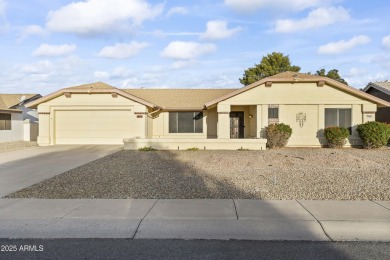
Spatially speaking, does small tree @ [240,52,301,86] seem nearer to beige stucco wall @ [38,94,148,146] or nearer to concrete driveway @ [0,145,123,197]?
beige stucco wall @ [38,94,148,146]

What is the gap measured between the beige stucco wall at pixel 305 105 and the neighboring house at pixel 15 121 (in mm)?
19208

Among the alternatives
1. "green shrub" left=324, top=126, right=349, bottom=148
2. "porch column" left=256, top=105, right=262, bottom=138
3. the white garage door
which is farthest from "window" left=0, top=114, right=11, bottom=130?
"green shrub" left=324, top=126, right=349, bottom=148

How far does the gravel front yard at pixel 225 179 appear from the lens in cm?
891

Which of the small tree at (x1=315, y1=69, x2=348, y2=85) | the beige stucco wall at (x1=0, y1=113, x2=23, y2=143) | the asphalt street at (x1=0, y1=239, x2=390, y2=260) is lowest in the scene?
the asphalt street at (x1=0, y1=239, x2=390, y2=260)

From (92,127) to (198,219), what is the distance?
62.6 ft

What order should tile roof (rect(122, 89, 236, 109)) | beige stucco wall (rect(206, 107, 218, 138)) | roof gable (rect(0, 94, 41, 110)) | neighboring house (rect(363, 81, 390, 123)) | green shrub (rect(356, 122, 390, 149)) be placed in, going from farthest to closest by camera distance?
roof gable (rect(0, 94, 41, 110)), neighboring house (rect(363, 81, 390, 123)), tile roof (rect(122, 89, 236, 109)), beige stucco wall (rect(206, 107, 218, 138)), green shrub (rect(356, 122, 390, 149))

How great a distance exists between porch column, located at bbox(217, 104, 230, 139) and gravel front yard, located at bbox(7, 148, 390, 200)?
6973 mm

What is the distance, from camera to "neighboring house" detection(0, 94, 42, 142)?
28.7 m

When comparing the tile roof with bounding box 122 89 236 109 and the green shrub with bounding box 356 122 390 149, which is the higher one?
the tile roof with bounding box 122 89 236 109

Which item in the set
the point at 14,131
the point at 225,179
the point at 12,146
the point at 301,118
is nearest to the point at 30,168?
the point at 225,179

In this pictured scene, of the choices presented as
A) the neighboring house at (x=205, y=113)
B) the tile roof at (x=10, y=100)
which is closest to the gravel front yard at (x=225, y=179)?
the neighboring house at (x=205, y=113)

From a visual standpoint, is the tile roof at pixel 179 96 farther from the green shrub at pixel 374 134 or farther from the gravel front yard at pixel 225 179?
the gravel front yard at pixel 225 179

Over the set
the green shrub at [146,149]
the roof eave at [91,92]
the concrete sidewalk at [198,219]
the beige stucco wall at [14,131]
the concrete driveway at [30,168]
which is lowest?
the concrete sidewalk at [198,219]

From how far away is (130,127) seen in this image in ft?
78.9
